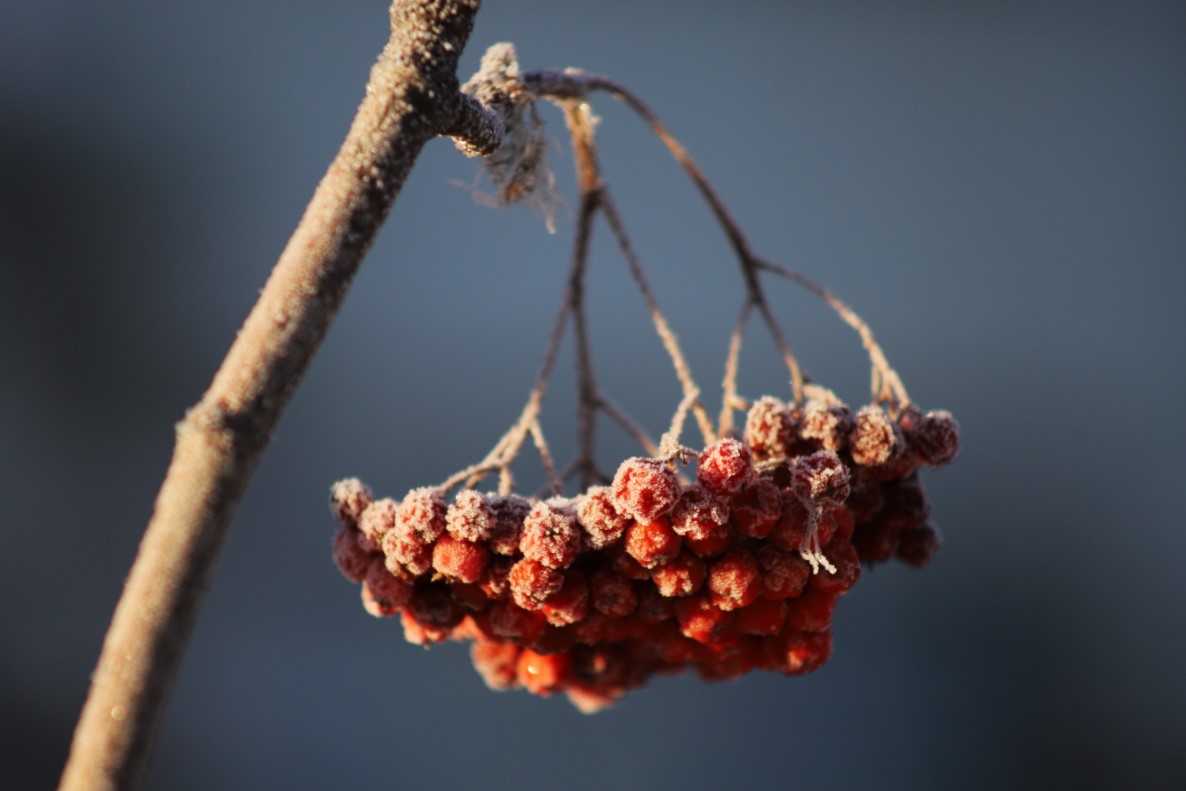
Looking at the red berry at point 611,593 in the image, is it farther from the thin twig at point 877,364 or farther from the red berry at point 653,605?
the thin twig at point 877,364

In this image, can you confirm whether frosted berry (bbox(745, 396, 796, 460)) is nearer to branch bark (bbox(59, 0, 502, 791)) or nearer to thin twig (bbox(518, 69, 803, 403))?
thin twig (bbox(518, 69, 803, 403))

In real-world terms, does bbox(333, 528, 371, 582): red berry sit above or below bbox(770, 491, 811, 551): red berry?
below

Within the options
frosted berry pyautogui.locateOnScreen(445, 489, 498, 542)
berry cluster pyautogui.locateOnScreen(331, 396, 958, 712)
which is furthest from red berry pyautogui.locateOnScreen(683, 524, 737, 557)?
frosted berry pyautogui.locateOnScreen(445, 489, 498, 542)

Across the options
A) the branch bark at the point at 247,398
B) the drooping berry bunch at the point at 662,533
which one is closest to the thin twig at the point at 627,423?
the drooping berry bunch at the point at 662,533

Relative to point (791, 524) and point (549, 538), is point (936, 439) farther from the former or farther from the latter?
point (549, 538)

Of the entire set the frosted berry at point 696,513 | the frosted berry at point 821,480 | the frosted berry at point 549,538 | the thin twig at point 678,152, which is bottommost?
the frosted berry at point 549,538

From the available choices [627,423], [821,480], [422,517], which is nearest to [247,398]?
[422,517]

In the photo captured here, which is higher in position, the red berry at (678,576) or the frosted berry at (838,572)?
the frosted berry at (838,572)
